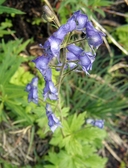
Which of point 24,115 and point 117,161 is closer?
point 24,115

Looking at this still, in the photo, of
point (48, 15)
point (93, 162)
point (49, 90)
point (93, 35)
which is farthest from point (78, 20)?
point (93, 162)

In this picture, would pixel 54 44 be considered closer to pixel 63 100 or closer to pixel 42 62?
pixel 42 62

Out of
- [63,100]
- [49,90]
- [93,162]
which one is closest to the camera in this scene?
[49,90]

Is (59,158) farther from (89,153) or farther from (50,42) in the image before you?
(50,42)

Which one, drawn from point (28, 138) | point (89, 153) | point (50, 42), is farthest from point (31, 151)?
point (50, 42)

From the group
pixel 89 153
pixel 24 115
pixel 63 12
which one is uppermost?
pixel 63 12

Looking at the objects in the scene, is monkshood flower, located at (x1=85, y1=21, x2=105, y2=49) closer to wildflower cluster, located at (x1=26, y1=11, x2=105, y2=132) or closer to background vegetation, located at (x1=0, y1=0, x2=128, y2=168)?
wildflower cluster, located at (x1=26, y1=11, x2=105, y2=132)

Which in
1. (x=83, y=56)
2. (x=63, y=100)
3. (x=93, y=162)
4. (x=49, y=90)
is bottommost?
(x=93, y=162)

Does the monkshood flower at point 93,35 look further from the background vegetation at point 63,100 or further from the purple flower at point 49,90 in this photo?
the background vegetation at point 63,100

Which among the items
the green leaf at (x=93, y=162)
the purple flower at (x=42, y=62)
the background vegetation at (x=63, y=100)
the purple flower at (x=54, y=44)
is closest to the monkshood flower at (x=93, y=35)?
the purple flower at (x=54, y=44)

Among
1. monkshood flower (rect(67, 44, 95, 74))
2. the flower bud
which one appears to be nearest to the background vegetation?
the flower bud

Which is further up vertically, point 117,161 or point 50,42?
point 50,42
